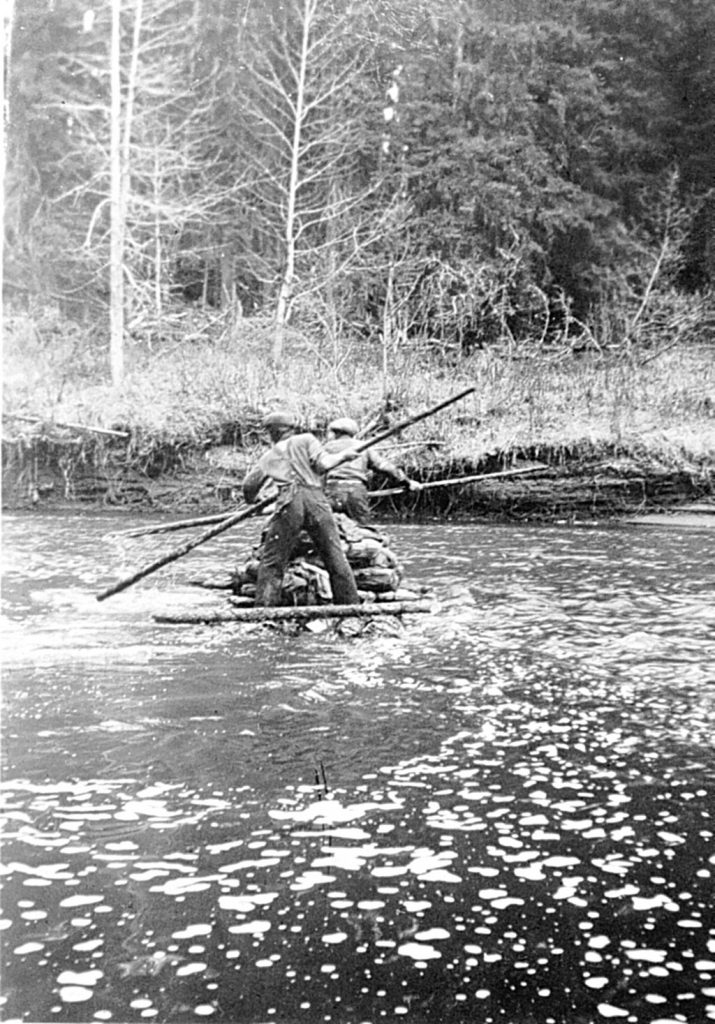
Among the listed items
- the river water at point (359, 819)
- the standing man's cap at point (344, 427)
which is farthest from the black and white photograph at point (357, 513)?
the standing man's cap at point (344, 427)

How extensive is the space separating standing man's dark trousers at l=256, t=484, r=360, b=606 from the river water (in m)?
0.51

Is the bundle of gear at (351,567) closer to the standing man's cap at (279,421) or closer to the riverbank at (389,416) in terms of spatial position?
the standing man's cap at (279,421)

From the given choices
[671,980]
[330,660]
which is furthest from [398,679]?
[671,980]

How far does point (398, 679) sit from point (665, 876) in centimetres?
320

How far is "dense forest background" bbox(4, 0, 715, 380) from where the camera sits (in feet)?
28.9

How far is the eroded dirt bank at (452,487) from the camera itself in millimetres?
12930

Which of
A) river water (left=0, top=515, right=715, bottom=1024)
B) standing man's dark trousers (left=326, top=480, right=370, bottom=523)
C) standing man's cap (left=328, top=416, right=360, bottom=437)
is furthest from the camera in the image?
standing man's dark trousers (left=326, top=480, right=370, bottom=523)

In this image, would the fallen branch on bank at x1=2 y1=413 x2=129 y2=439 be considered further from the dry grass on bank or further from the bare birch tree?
the bare birch tree

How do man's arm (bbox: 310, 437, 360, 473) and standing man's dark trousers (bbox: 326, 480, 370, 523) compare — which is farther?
standing man's dark trousers (bbox: 326, 480, 370, 523)

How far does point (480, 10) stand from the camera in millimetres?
9375

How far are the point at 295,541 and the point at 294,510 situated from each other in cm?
29

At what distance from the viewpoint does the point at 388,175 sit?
11.1 meters

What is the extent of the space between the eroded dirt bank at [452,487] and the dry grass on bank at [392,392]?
24 centimetres

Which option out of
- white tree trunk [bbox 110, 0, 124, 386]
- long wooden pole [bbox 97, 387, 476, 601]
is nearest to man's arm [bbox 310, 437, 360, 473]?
long wooden pole [bbox 97, 387, 476, 601]
